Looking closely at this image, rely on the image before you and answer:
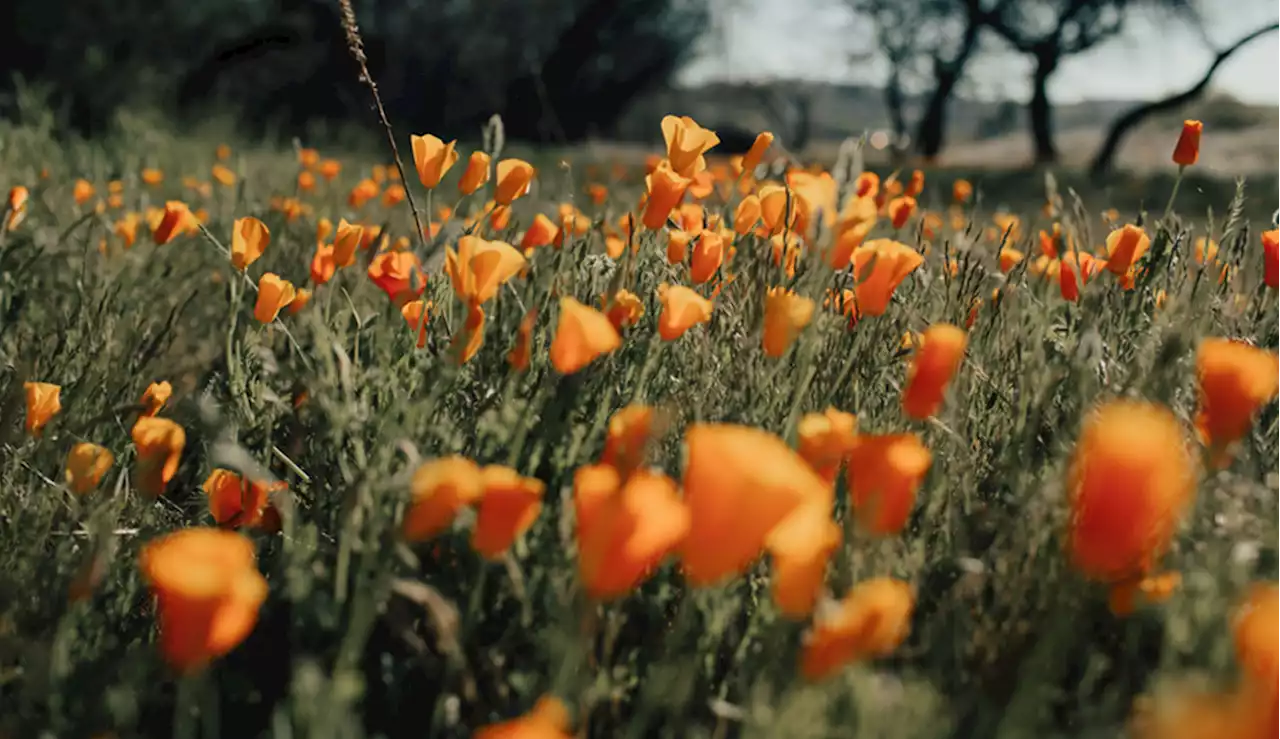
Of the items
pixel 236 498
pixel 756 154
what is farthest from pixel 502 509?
pixel 756 154

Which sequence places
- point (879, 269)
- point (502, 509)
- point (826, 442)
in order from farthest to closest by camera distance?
point (879, 269), point (826, 442), point (502, 509)

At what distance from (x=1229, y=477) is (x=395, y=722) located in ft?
3.05

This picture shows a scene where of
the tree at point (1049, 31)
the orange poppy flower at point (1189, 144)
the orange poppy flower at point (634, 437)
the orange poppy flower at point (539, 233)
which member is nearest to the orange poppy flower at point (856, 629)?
the orange poppy flower at point (634, 437)

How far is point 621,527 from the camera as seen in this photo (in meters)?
0.79

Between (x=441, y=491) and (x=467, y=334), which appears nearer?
(x=441, y=491)

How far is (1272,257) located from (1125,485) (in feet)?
3.42

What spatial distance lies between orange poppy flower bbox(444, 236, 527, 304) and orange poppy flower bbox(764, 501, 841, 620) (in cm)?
54

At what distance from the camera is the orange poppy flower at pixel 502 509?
879 millimetres

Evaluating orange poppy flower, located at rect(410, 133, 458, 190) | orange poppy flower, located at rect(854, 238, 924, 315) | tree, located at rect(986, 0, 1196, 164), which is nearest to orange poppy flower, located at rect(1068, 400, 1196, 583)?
orange poppy flower, located at rect(854, 238, 924, 315)

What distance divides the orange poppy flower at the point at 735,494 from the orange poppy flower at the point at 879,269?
2.18ft

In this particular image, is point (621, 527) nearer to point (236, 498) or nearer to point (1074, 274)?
point (236, 498)

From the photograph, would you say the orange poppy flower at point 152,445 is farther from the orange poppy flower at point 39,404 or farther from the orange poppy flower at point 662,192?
the orange poppy flower at point 662,192

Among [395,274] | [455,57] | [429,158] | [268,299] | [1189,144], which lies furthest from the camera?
[455,57]

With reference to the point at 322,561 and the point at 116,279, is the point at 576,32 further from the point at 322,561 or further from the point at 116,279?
the point at 322,561
